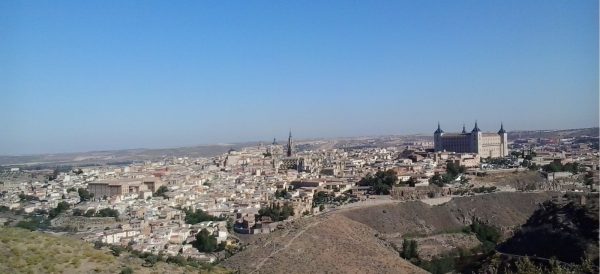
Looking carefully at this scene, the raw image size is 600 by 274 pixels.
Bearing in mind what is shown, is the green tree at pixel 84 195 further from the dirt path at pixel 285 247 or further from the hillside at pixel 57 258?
the hillside at pixel 57 258

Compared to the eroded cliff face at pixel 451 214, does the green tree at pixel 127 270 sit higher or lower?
higher

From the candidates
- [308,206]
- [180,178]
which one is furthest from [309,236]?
[180,178]

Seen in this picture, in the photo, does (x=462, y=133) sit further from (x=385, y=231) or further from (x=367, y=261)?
(x=367, y=261)

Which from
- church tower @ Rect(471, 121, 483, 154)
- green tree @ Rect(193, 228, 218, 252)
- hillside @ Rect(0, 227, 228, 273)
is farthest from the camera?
church tower @ Rect(471, 121, 483, 154)

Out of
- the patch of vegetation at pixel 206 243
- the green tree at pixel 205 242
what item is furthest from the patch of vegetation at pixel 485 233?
the green tree at pixel 205 242

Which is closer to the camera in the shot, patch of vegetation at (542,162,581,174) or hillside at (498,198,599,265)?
hillside at (498,198,599,265)

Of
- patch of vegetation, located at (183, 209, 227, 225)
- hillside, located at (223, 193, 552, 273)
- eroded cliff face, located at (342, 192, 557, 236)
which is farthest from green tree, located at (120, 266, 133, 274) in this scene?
patch of vegetation, located at (183, 209, 227, 225)

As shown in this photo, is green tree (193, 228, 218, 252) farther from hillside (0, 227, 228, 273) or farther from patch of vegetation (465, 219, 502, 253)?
patch of vegetation (465, 219, 502, 253)
